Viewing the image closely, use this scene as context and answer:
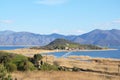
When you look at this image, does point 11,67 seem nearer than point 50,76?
No

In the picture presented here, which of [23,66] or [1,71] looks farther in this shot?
[23,66]

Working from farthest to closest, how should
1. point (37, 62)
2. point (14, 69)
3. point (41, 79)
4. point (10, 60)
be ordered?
1. point (37, 62)
2. point (10, 60)
3. point (14, 69)
4. point (41, 79)

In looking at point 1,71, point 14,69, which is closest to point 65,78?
point 1,71

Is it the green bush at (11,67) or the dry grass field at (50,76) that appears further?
the green bush at (11,67)

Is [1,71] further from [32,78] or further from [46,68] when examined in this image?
[46,68]

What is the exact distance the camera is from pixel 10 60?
129ft

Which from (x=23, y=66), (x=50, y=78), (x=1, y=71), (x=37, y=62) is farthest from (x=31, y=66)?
(x=1, y=71)

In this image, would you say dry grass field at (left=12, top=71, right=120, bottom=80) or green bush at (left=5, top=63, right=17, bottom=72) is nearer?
dry grass field at (left=12, top=71, right=120, bottom=80)

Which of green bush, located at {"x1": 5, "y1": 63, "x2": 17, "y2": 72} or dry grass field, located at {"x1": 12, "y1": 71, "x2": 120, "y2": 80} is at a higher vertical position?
green bush, located at {"x1": 5, "y1": 63, "x2": 17, "y2": 72}

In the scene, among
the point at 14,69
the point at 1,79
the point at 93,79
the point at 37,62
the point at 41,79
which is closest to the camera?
the point at 1,79

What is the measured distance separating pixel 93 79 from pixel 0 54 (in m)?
15.2

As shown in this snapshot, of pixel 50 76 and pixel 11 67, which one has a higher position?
pixel 11 67

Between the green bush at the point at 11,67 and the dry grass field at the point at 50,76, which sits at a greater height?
the green bush at the point at 11,67

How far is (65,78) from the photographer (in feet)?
93.1
